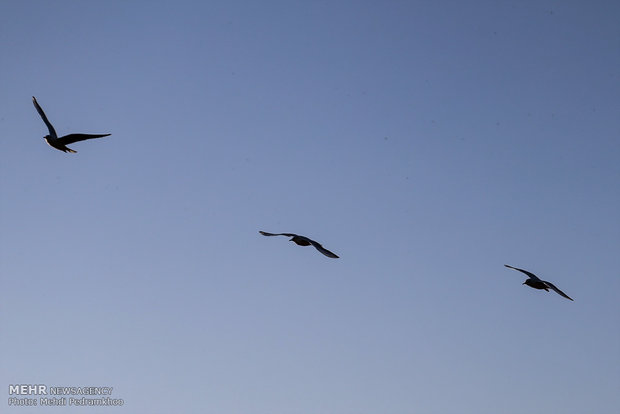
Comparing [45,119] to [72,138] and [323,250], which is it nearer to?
[72,138]

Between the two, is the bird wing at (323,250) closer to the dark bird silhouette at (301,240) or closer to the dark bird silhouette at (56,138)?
the dark bird silhouette at (301,240)

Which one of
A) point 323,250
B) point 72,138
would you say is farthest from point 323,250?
point 72,138

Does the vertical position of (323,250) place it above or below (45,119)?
below

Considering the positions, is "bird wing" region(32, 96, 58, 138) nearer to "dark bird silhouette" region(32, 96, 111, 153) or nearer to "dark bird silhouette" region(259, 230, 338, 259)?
"dark bird silhouette" region(32, 96, 111, 153)

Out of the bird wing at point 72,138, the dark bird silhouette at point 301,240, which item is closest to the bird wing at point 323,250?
the dark bird silhouette at point 301,240

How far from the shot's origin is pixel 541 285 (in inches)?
2080

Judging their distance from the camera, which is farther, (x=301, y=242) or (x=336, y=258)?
(x=301, y=242)

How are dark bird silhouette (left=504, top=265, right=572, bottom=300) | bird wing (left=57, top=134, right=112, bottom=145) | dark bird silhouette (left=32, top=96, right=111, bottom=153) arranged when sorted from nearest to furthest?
bird wing (left=57, top=134, right=112, bottom=145) → dark bird silhouette (left=32, top=96, right=111, bottom=153) → dark bird silhouette (left=504, top=265, right=572, bottom=300)

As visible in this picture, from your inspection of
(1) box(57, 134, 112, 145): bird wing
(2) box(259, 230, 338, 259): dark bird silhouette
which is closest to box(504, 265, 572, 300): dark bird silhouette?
(2) box(259, 230, 338, 259): dark bird silhouette

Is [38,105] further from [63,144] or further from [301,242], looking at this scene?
[301,242]

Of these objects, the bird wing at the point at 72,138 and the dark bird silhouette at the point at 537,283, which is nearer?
the bird wing at the point at 72,138

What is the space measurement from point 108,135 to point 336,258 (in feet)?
42.6

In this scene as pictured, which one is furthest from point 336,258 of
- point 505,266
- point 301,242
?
point 505,266

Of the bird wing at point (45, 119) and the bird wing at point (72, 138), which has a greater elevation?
the bird wing at point (45, 119)
